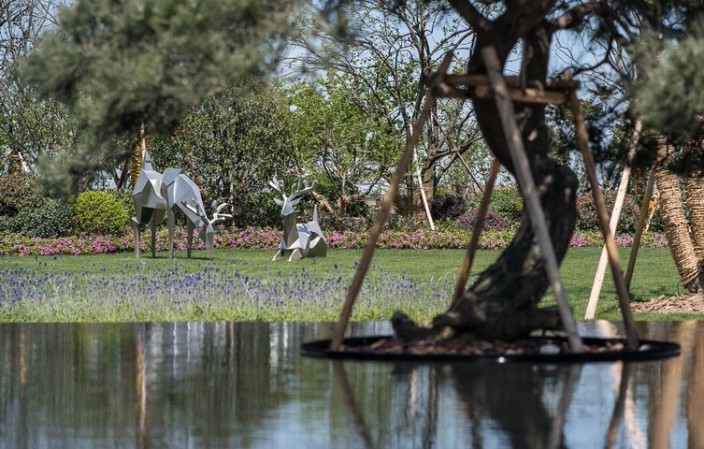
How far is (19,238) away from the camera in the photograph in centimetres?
2391

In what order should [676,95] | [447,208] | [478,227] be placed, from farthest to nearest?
[447,208], [478,227], [676,95]

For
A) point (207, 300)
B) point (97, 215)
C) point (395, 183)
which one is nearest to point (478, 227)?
point (395, 183)

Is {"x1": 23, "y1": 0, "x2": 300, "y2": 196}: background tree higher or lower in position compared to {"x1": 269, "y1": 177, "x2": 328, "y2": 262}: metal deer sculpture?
higher

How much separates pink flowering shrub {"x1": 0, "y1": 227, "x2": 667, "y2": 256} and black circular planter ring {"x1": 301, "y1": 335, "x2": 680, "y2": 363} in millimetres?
17403

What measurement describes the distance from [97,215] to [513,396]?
21548 mm

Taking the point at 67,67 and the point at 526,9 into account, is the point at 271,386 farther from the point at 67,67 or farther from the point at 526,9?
the point at 526,9

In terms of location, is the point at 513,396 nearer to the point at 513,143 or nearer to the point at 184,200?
the point at 513,143

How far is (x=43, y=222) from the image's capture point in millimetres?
25344

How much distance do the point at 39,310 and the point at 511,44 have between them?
233 inches

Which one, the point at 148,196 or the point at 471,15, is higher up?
the point at 471,15

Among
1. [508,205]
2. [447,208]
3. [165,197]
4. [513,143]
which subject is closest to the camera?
[513,143]

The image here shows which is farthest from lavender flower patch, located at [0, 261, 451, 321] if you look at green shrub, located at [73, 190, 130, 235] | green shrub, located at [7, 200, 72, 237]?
green shrub, located at [7, 200, 72, 237]

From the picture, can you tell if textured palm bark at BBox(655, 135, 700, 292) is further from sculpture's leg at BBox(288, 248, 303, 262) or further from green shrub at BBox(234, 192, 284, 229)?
green shrub at BBox(234, 192, 284, 229)

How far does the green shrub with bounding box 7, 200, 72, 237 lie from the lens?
25.3m
